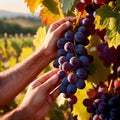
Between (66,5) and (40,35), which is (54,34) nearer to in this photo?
(66,5)

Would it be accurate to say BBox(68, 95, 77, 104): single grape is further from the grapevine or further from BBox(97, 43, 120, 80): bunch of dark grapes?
BBox(97, 43, 120, 80): bunch of dark grapes

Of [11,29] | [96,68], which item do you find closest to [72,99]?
[96,68]

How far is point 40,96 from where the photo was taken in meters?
1.75

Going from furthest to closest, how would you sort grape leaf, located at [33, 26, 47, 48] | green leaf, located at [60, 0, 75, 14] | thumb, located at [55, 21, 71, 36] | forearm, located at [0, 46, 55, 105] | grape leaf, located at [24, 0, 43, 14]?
grape leaf, located at [33, 26, 47, 48], forearm, located at [0, 46, 55, 105], grape leaf, located at [24, 0, 43, 14], thumb, located at [55, 21, 71, 36], green leaf, located at [60, 0, 75, 14]

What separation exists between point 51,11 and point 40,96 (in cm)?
45

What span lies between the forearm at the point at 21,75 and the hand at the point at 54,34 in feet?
0.35

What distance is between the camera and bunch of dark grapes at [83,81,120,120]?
1.44 metres

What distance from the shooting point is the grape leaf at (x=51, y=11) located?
1.85 metres

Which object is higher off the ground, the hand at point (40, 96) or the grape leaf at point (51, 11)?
the grape leaf at point (51, 11)

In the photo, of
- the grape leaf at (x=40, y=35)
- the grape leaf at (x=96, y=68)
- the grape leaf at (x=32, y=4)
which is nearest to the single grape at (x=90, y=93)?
the grape leaf at (x=96, y=68)

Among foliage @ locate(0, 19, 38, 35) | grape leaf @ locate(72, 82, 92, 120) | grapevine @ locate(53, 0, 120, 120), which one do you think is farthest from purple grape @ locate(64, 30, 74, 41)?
foliage @ locate(0, 19, 38, 35)

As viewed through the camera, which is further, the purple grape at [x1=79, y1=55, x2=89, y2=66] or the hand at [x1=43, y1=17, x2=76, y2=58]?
the hand at [x1=43, y1=17, x2=76, y2=58]

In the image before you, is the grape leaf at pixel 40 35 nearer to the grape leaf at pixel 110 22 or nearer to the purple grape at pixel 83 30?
the purple grape at pixel 83 30

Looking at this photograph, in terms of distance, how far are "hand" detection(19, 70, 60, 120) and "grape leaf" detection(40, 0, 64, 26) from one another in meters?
0.31
